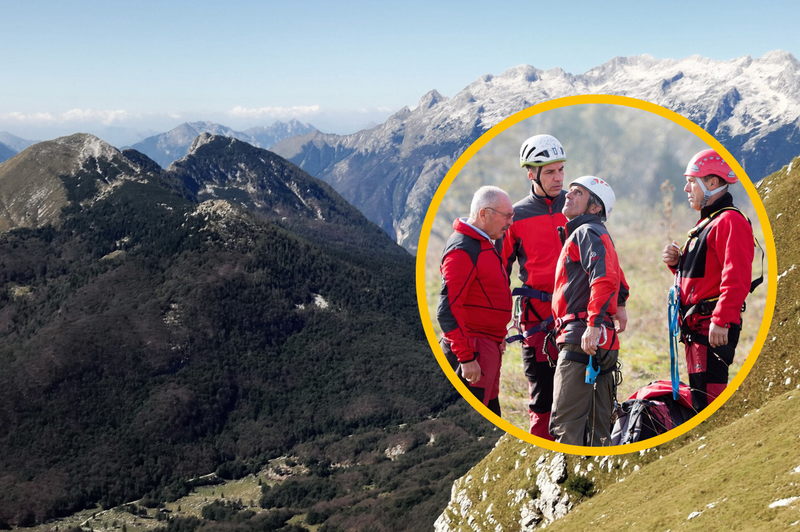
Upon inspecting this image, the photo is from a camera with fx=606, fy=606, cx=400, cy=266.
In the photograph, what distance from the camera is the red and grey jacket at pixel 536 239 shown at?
16.4 feet

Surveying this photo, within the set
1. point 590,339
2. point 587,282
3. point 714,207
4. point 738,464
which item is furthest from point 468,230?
point 738,464

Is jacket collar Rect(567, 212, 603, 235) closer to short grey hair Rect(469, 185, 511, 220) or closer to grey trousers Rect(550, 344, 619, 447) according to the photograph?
short grey hair Rect(469, 185, 511, 220)

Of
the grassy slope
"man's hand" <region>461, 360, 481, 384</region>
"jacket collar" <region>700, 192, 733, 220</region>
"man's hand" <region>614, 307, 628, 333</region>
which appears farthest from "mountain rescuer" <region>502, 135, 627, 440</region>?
the grassy slope

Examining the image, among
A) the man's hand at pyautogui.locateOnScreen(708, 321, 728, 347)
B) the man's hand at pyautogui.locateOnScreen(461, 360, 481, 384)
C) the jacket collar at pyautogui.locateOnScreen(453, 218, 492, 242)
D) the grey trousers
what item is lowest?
the grey trousers

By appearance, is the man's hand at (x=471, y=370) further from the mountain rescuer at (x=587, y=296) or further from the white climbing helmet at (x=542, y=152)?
the white climbing helmet at (x=542, y=152)

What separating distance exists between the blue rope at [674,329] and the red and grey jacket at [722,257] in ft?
0.38

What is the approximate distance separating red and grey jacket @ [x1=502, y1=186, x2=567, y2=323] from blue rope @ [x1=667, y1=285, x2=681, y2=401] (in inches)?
36.4

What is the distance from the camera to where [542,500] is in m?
52.5

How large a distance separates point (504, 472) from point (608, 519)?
25518 mm

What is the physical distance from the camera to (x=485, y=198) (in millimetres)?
5148

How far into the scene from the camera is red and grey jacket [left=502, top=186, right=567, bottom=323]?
500cm

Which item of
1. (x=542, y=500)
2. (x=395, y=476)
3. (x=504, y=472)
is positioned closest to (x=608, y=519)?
(x=542, y=500)

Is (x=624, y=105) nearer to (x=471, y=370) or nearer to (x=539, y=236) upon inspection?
(x=539, y=236)

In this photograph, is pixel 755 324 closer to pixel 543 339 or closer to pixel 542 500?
pixel 543 339
